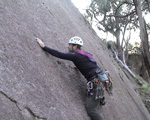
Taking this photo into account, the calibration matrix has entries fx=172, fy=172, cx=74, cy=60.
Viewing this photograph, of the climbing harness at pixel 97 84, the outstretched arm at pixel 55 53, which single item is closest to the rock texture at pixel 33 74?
the outstretched arm at pixel 55 53

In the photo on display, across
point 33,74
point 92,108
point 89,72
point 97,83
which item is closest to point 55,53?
point 33,74

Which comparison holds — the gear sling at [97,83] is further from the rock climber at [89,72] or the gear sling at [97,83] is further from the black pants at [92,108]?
the black pants at [92,108]

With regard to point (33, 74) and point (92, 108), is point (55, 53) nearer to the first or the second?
point (33, 74)

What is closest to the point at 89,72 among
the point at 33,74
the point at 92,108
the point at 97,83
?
the point at 97,83

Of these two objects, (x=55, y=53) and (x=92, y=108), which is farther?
(x=92, y=108)

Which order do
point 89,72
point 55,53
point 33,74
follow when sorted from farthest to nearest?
point 89,72
point 55,53
point 33,74

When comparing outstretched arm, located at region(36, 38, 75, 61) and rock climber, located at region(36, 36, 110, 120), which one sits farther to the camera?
rock climber, located at region(36, 36, 110, 120)

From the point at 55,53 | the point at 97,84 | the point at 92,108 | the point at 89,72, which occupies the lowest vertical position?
the point at 92,108

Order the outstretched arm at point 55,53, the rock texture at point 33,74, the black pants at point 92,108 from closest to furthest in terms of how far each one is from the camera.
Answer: the rock texture at point 33,74 < the outstretched arm at point 55,53 < the black pants at point 92,108

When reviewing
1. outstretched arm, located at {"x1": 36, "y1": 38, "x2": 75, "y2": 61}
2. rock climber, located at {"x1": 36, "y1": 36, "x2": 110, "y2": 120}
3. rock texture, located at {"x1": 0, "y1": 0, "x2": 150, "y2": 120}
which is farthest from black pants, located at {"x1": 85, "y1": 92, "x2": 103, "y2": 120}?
outstretched arm, located at {"x1": 36, "y1": 38, "x2": 75, "y2": 61}

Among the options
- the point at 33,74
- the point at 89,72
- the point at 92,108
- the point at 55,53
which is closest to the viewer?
the point at 33,74

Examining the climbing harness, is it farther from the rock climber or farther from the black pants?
the black pants

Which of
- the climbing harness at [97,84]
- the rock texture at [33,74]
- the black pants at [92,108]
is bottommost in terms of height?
the black pants at [92,108]

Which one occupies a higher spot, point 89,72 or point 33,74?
point 33,74
